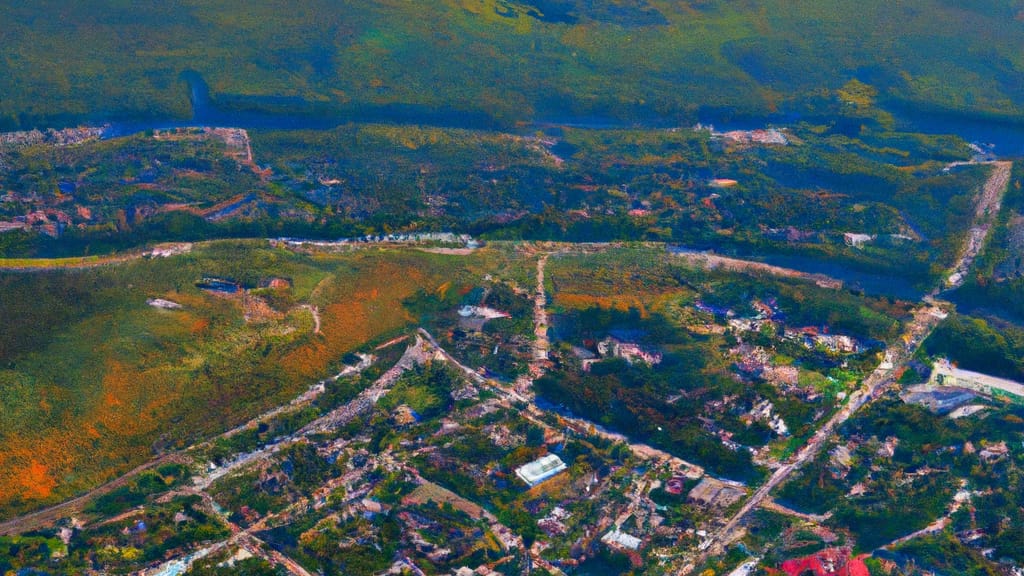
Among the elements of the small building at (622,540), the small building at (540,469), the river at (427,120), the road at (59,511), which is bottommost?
the small building at (622,540)

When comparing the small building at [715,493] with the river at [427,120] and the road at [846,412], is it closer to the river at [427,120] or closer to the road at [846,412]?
the road at [846,412]

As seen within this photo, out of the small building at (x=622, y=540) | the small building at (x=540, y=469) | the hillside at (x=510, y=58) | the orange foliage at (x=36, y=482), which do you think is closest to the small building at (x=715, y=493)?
the small building at (x=622, y=540)

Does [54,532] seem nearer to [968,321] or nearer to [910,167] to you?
[968,321]

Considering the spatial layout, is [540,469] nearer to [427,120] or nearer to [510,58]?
[427,120]

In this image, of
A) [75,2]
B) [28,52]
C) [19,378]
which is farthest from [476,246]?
[75,2]

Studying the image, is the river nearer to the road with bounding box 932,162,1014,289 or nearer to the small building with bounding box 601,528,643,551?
the road with bounding box 932,162,1014,289
